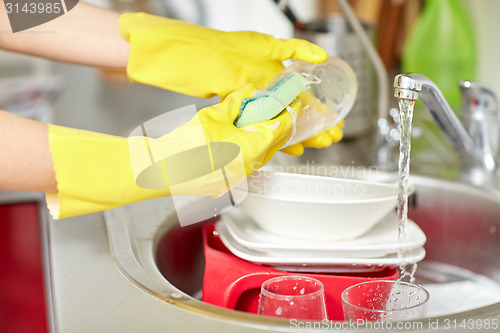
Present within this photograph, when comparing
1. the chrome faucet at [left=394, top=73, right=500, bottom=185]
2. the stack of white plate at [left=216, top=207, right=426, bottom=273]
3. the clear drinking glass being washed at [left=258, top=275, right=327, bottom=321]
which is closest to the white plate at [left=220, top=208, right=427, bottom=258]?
the stack of white plate at [left=216, top=207, right=426, bottom=273]

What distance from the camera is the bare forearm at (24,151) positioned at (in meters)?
0.66

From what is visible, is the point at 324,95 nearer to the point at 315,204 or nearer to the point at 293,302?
the point at 315,204

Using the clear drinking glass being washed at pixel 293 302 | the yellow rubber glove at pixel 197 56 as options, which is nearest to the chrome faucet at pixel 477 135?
the yellow rubber glove at pixel 197 56

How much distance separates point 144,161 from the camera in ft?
2.16

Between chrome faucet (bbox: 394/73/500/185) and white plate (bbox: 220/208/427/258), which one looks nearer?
white plate (bbox: 220/208/427/258)

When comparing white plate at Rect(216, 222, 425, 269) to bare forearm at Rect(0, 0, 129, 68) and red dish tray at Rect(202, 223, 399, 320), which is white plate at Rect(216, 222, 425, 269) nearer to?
red dish tray at Rect(202, 223, 399, 320)

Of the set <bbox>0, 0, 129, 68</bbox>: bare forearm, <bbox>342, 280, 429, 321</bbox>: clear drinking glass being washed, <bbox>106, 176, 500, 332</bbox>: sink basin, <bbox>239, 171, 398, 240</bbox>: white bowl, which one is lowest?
<bbox>106, 176, 500, 332</bbox>: sink basin

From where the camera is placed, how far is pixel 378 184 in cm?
89

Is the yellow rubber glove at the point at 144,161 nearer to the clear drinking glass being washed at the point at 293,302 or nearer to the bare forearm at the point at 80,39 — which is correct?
the clear drinking glass being washed at the point at 293,302

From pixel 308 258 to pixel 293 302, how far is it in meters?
0.13

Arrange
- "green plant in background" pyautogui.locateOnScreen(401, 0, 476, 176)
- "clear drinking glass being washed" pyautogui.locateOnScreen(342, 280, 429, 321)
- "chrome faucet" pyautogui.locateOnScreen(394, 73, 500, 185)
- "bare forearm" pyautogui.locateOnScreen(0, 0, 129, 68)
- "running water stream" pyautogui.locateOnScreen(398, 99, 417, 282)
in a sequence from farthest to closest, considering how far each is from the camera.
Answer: "green plant in background" pyautogui.locateOnScreen(401, 0, 476, 176) < "chrome faucet" pyautogui.locateOnScreen(394, 73, 500, 185) < "bare forearm" pyautogui.locateOnScreen(0, 0, 129, 68) < "running water stream" pyautogui.locateOnScreen(398, 99, 417, 282) < "clear drinking glass being washed" pyautogui.locateOnScreen(342, 280, 429, 321)

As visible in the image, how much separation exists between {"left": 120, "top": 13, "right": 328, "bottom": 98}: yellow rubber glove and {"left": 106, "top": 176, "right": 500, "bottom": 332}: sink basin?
0.22m

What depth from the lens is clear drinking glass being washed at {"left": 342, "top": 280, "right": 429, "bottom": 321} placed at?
2.08 ft

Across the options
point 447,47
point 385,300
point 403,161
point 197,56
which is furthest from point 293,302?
point 447,47
